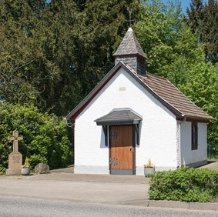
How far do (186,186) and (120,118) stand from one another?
1088cm

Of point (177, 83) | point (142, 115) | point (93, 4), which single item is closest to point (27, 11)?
point (93, 4)

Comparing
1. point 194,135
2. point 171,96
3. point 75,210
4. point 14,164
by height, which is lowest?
point 75,210

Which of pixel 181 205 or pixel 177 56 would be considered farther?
pixel 177 56

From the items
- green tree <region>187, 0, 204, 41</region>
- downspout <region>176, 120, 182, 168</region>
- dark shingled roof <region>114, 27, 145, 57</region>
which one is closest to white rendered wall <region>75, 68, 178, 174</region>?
downspout <region>176, 120, 182, 168</region>

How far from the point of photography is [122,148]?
2562 centimetres

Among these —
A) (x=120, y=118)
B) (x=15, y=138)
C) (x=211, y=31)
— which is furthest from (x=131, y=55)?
(x=211, y=31)

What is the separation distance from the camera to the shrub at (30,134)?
2616 centimetres

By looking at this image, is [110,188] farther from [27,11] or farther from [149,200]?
[27,11]

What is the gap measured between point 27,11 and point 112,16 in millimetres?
6257

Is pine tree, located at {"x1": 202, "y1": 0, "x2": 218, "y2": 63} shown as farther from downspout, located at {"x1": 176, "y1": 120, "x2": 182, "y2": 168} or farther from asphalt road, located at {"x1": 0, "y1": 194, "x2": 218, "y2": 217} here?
asphalt road, located at {"x1": 0, "y1": 194, "x2": 218, "y2": 217}

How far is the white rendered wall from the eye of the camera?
2480 cm

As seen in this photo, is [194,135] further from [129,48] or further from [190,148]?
[129,48]

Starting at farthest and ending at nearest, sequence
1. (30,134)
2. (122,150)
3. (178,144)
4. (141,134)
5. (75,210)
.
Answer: (30,134) → (122,150) → (141,134) → (178,144) → (75,210)

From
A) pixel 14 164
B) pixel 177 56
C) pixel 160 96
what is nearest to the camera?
pixel 14 164
